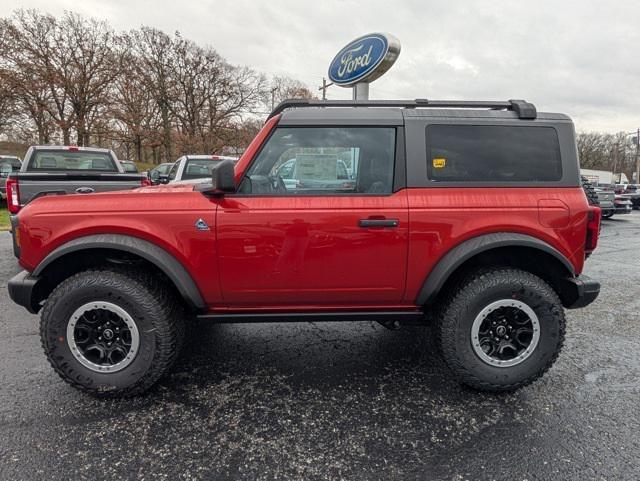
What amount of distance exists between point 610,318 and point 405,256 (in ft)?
10.4

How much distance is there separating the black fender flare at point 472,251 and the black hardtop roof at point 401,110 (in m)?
0.86

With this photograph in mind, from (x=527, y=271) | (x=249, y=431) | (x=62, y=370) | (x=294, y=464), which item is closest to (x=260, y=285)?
(x=249, y=431)

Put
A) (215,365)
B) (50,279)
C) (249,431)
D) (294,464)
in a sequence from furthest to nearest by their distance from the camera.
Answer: (215,365), (50,279), (249,431), (294,464)

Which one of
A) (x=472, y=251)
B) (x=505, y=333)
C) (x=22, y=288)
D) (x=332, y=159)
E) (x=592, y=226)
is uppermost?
(x=332, y=159)

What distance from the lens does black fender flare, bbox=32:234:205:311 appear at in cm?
255

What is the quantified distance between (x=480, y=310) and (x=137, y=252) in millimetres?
2319

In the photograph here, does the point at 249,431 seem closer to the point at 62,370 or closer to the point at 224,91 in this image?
the point at 62,370

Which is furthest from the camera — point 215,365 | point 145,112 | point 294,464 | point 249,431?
point 145,112

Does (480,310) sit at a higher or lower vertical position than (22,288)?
lower

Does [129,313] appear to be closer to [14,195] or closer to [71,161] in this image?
[14,195]

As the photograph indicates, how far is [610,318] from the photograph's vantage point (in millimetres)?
4309

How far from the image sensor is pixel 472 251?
2629mm

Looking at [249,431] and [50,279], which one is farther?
[50,279]

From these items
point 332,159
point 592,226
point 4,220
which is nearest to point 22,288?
point 332,159
